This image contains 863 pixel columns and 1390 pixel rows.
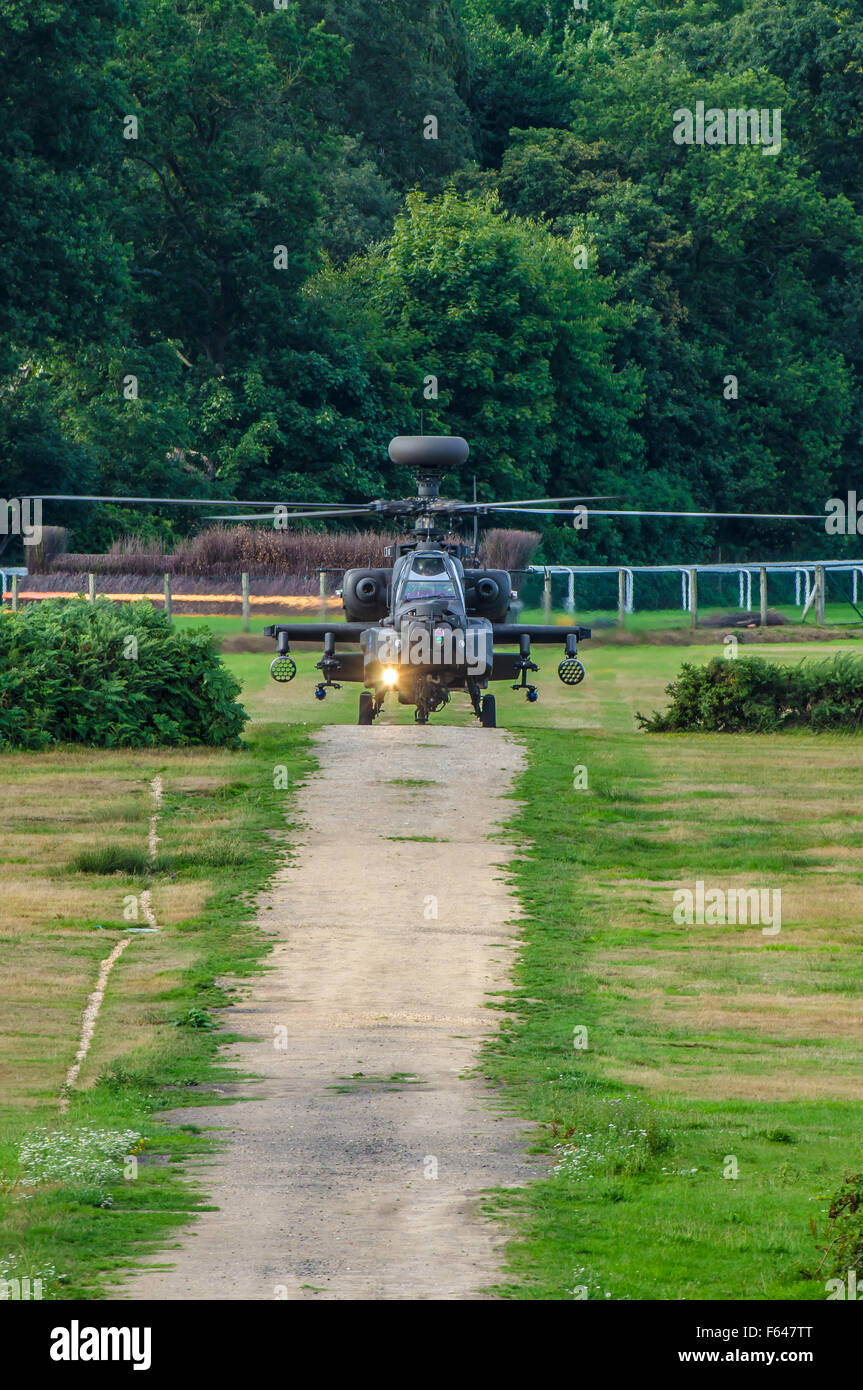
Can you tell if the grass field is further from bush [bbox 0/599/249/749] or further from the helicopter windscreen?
the helicopter windscreen

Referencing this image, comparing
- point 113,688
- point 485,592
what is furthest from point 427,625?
point 113,688

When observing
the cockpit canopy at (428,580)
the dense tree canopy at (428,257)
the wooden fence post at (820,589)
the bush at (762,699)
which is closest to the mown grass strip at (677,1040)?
the cockpit canopy at (428,580)

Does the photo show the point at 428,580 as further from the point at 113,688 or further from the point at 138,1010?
the point at 138,1010

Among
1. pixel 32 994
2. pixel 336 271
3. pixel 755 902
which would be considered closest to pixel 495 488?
pixel 336 271

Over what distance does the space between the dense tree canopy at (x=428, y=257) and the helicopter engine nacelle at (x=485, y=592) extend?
29.8 m

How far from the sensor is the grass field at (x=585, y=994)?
10789 millimetres

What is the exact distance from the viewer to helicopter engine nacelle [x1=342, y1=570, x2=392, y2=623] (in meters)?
32.3

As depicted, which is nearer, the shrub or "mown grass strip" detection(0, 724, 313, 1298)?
the shrub

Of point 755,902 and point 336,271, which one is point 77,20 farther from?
point 755,902

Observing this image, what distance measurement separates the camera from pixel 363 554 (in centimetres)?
5447

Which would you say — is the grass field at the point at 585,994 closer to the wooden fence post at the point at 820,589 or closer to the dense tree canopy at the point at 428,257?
the wooden fence post at the point at 820,589

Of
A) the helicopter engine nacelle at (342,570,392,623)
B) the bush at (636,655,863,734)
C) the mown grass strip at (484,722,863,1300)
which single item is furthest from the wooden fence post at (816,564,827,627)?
the mown grass strip at (484,722,863,1300)

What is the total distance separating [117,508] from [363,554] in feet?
41.8

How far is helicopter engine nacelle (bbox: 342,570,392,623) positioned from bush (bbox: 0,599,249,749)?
2216mm
